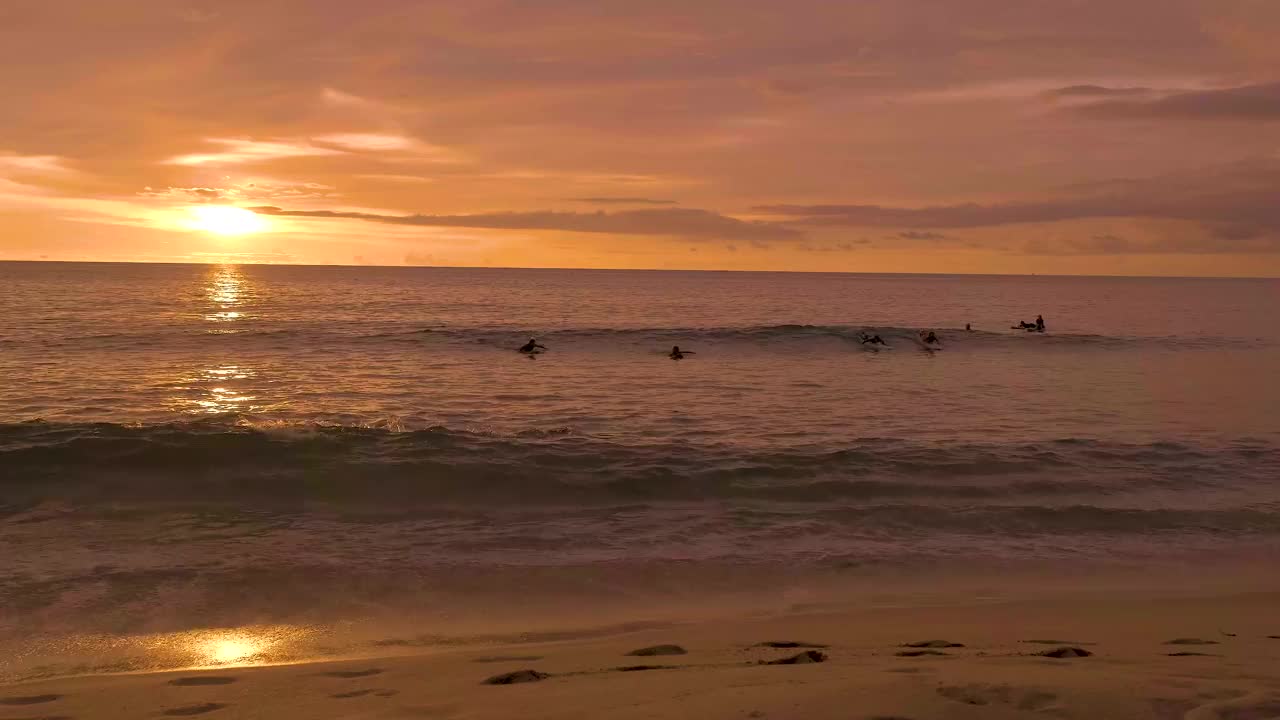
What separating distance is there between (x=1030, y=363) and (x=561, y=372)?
22.8 metres

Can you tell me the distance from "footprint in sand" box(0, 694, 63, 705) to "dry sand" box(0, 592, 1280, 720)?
0.06 ft

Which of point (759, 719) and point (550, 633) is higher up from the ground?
point (759, 719)

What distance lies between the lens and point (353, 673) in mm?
8484

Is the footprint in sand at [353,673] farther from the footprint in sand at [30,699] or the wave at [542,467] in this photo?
the wave at [542,467]

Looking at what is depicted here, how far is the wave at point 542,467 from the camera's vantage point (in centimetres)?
1758

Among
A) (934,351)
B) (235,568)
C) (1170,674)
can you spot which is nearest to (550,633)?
(235,568)

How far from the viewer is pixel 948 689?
22.5 feet

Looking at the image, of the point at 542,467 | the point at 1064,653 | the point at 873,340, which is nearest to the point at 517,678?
the point at 1064,653

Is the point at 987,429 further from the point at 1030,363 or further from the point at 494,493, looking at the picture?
the point at 1030,363

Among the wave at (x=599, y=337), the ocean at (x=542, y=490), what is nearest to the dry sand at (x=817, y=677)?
the ocean at (x=542, y=490)

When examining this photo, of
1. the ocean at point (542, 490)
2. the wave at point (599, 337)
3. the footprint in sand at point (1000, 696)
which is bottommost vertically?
the ocean at point (542, 490)

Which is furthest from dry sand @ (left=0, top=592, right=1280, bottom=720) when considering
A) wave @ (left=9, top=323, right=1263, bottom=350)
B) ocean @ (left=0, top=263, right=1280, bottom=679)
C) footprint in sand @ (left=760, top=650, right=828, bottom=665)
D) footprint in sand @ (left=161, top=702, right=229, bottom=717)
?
wave @ (left=9, top=323, right=1263, bottom=350)

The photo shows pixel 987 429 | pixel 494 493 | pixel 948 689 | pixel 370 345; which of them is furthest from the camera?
pixel 370 345

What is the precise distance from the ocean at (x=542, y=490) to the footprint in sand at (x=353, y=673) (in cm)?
102
